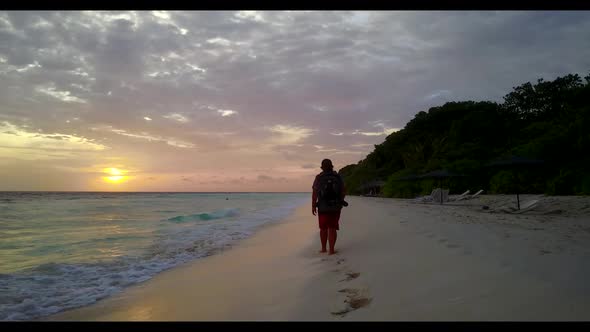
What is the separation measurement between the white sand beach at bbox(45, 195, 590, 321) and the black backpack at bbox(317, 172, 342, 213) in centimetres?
79

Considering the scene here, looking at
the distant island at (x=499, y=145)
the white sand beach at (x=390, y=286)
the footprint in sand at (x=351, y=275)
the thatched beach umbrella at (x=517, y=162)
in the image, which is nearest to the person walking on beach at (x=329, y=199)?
the white sand beach at (x=390, y=286)

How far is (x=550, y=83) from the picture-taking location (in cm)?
3988

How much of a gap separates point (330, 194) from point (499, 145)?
36.2 m

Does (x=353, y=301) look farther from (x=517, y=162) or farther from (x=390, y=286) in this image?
(x=517, y=162)

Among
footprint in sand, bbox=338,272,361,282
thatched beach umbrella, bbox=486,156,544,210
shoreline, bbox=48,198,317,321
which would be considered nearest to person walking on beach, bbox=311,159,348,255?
shoreline, bbox=48,198,317,321

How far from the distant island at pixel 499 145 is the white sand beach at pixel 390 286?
355 inches

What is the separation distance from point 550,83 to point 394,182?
23.2 meters

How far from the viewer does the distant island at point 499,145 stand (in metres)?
17.6

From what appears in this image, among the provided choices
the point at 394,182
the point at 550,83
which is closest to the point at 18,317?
the point at 394,182

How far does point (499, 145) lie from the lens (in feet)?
115

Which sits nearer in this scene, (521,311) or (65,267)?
(521,311)

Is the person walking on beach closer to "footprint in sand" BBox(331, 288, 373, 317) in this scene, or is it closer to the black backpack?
the black backpack

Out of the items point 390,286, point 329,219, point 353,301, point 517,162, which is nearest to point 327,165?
point 329,219
